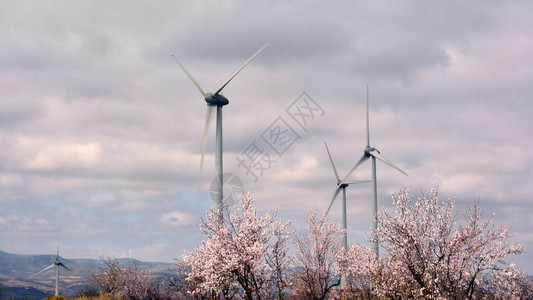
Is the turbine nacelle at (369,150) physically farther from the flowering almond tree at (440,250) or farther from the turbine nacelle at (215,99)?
the flowering almond tree at (440,250)

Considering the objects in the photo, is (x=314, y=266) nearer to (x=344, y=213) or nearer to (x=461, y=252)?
(x=461, y=252)

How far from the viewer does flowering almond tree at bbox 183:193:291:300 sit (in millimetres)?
47562

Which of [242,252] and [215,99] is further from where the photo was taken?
[215,99]

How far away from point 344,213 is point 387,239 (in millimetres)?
73370

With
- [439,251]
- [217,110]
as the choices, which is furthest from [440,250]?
[217,110]

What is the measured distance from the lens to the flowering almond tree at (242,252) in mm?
47562

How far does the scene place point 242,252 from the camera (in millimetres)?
47688

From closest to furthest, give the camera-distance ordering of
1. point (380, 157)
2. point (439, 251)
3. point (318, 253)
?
1. point (439, 251)
2. point (318, 253)
3. point (380, 157)

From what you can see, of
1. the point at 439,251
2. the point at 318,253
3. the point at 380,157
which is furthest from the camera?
the point at 380,157

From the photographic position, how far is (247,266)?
48.0 metres

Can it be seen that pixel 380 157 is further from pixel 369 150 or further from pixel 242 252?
pixel 242 252

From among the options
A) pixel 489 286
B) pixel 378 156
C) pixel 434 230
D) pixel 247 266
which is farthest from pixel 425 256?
pixel 378 156

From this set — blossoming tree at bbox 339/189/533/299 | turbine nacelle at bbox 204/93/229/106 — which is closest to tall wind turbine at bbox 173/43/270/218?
turbine nacelle at bbox 204/93/229/106

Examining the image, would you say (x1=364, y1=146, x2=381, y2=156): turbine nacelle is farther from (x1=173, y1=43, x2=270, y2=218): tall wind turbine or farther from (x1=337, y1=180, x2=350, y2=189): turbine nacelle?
(x1=173, y1=43, x2=270, y2=218): tall wind turbine
